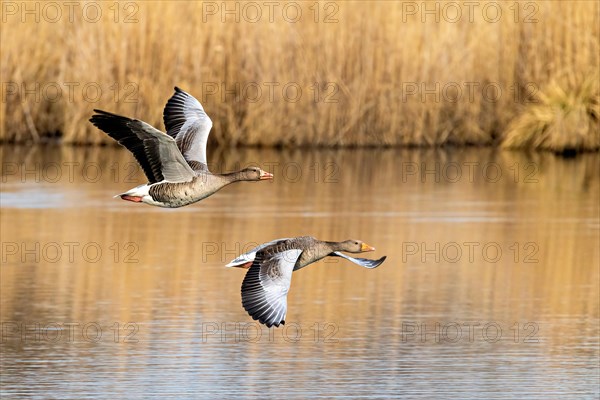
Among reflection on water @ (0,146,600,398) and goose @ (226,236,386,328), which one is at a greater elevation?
goose @ (226,236,386,328)

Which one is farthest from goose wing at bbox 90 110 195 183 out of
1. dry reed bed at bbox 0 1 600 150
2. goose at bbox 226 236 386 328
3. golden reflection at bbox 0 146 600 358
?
dry reed bed at bbox 0 1 600 150

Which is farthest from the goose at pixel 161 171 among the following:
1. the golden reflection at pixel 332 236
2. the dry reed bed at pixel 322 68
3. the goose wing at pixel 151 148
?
the dry reed bed at pixel 322 68

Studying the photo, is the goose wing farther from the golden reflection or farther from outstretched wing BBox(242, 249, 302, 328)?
the golden reflection

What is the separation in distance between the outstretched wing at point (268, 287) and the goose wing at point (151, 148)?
793 mm

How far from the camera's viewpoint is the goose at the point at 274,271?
412 inches

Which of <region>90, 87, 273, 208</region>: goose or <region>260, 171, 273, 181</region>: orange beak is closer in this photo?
<region>90, 87, 273, 208</region>: goose

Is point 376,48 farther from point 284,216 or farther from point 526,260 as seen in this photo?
point 526,260

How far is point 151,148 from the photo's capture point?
1137cm

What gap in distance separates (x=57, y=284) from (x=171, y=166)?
8.83 meters

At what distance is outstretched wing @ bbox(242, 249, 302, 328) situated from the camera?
10.4 m

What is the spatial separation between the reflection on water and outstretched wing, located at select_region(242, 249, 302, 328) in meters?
3.88

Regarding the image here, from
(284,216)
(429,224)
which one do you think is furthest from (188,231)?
(429,224)

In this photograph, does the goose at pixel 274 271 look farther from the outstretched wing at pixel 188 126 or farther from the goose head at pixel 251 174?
the outstretched wing at pixel 188 126

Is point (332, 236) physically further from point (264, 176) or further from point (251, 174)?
point (264, 176)
